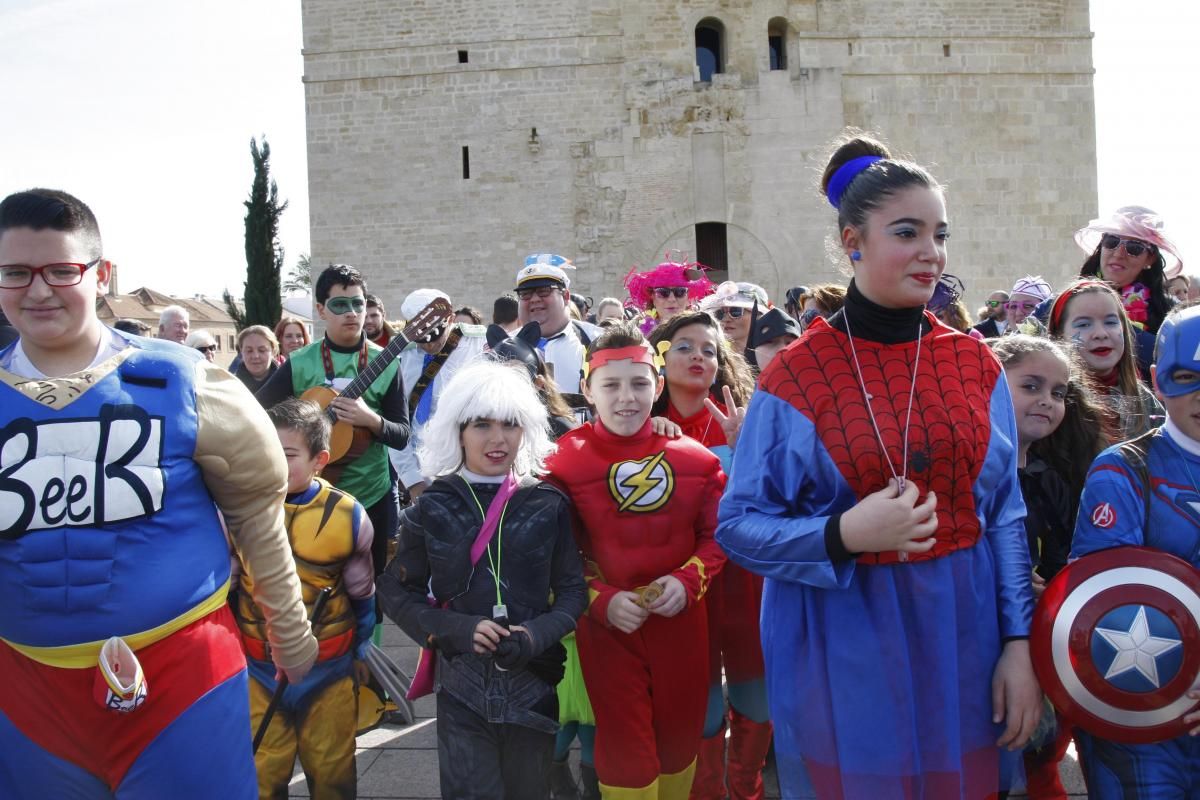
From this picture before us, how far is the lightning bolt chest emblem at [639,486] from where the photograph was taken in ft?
10.3

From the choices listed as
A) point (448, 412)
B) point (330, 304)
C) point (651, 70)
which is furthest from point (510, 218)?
A: point (448, 412)

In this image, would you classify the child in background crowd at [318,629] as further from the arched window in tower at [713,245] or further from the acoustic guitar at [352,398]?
the arched window in tower at [713,245]

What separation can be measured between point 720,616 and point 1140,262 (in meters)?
2.49

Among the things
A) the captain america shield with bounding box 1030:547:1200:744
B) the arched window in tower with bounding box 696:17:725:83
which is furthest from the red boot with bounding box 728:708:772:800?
the arched window in tower with bounding box 696:17:725:83

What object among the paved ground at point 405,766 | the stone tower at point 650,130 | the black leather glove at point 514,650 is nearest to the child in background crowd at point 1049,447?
the paved ground at point 405,766

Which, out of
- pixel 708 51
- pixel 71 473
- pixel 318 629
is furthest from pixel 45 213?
pixel 708 51

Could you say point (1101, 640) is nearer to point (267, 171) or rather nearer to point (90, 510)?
point (90, 510)

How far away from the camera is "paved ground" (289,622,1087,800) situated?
367cm

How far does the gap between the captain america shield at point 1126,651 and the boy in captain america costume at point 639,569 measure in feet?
3.97

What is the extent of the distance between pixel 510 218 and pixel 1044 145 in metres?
11.4

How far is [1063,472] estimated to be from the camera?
3.12 meters

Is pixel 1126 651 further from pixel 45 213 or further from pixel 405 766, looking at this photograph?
pixel 405 766

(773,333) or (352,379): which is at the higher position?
(773,333)

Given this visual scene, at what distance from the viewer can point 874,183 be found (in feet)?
6.83
